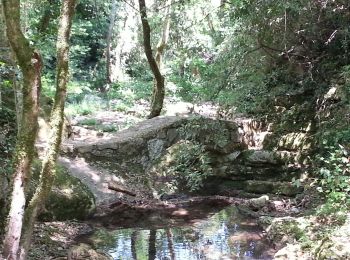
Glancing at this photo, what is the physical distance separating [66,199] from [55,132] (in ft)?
9.06

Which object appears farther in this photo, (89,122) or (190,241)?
(89,122)

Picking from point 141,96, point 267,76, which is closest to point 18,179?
point 267,76

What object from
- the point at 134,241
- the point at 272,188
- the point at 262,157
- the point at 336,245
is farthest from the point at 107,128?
the point at 336,245

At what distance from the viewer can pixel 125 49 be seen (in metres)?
A: 22.7

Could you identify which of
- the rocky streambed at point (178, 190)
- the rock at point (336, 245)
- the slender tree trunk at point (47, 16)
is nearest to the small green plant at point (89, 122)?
the slender tree trunk at point (47, 16)

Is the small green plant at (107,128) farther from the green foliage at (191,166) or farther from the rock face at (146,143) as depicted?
the green foliage at (191,166)

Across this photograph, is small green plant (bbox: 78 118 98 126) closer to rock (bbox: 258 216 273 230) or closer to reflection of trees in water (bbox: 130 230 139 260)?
reflection of trees in water (bbox: 130 230 139 260)

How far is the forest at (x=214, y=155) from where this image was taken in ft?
18.3

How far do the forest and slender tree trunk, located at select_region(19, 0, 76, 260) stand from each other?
1 cm

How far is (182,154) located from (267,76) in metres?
2.97

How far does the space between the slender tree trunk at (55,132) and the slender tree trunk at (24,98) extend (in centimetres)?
23

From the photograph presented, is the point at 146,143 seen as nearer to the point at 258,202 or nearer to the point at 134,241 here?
the point at 258,202

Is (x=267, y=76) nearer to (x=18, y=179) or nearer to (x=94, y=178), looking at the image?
(x=94, y=178)

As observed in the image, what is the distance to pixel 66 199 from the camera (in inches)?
291
